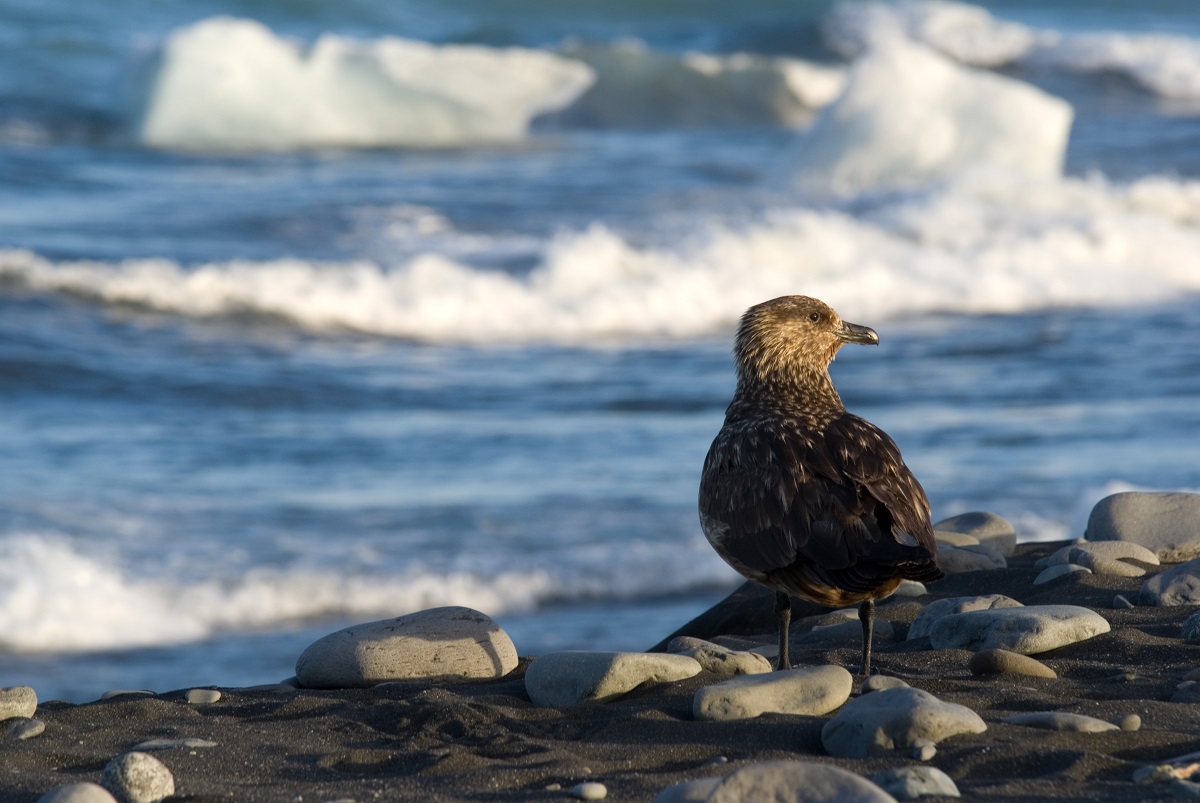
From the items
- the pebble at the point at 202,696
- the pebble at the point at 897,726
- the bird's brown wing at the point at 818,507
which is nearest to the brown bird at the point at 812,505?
the bird's brown wing at the point at 818,507

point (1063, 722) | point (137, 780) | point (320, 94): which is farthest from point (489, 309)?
point (137, 780)

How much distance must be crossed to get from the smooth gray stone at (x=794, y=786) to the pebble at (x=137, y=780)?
4.25 ft

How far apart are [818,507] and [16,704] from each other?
7.47 feet

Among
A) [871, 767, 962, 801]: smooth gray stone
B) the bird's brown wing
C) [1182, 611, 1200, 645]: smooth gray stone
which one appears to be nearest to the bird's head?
the bird's brown wing

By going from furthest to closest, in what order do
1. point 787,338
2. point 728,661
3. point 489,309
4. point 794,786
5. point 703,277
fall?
point 703,277, point 489,309, point 787,338, point 728,661, point 794,786

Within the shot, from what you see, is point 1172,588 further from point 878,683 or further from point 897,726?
point 897,726

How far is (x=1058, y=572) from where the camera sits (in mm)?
5641

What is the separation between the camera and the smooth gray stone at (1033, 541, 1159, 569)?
579 centimetres

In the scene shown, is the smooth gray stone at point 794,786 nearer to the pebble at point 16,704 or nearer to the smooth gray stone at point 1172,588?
the pebble at point 16,704

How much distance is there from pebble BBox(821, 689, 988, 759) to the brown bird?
1.34ft

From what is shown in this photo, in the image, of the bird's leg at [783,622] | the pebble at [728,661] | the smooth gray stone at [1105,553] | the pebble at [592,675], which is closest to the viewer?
the pebble at [592,675]

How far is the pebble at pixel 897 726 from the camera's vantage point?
12.3ft

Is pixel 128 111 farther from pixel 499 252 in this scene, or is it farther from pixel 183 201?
pixel 499 252

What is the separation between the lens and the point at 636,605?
25.8ft
